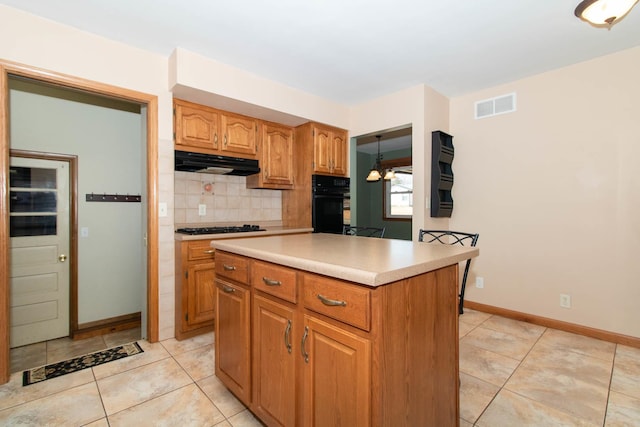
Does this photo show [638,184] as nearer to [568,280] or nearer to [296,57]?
[568,280]

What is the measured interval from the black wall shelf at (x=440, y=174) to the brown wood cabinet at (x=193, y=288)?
242 centimetres

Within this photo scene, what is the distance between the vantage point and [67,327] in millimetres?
2975

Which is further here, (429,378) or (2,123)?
(2,123)

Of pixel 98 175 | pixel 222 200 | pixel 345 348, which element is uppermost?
pixel 98 175

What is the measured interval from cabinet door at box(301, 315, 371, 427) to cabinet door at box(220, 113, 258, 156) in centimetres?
245

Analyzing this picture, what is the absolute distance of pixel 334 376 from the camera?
1158 mm

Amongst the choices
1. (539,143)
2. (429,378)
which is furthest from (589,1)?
(429,378)

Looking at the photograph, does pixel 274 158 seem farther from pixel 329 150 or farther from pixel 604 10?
pixel 604 10

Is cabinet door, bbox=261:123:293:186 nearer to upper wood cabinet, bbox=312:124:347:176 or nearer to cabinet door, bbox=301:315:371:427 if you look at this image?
upper wood cabinet, bbox=312:124:347:176

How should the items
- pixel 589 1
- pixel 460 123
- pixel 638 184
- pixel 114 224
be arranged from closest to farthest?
pixel 589 1 < pixel 638 184 < pixel 114 224 < pixel 460 123

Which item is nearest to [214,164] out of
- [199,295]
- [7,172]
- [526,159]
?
[199,295]

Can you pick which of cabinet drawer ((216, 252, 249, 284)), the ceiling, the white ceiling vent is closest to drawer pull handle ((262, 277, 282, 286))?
cabinet drawer ((216, 252, 249, 284))

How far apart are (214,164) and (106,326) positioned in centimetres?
203

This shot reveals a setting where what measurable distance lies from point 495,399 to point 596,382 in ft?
2.60
